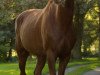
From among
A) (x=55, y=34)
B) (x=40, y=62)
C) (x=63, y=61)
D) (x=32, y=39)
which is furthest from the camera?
(x=40, y=62)

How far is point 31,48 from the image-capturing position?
23.5 ft

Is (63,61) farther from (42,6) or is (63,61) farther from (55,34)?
(42,6)

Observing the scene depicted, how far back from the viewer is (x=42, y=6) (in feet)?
83.0

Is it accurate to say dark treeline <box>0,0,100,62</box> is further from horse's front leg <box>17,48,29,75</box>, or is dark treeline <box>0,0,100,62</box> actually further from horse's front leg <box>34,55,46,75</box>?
horse's front leg <box>34,55,46,75</box>

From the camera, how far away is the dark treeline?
25.2 metres

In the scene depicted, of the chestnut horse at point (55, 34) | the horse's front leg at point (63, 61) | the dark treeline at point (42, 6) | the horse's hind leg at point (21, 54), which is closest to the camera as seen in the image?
the chestnut horse at point (55, 34)

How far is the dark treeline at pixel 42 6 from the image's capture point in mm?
25188

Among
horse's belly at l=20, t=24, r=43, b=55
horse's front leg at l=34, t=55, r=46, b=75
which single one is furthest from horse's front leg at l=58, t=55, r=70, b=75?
horse's front leg at l=34, t=55, r=46, b=75

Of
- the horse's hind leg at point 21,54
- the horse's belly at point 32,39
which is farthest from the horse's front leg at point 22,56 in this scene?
the horse's belly at point 32,39

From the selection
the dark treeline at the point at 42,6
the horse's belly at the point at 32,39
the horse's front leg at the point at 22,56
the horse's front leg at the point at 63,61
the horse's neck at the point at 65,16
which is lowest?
the dark treeline at the point at 42,6

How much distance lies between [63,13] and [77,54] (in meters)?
32.8

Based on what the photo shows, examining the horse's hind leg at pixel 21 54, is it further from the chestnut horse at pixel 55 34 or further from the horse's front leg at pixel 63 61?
the horse's front leg at pixel 63 61

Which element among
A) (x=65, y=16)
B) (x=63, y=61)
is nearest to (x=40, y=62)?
(x=63, y=61)

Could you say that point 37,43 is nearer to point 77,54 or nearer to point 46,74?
point 46,74
